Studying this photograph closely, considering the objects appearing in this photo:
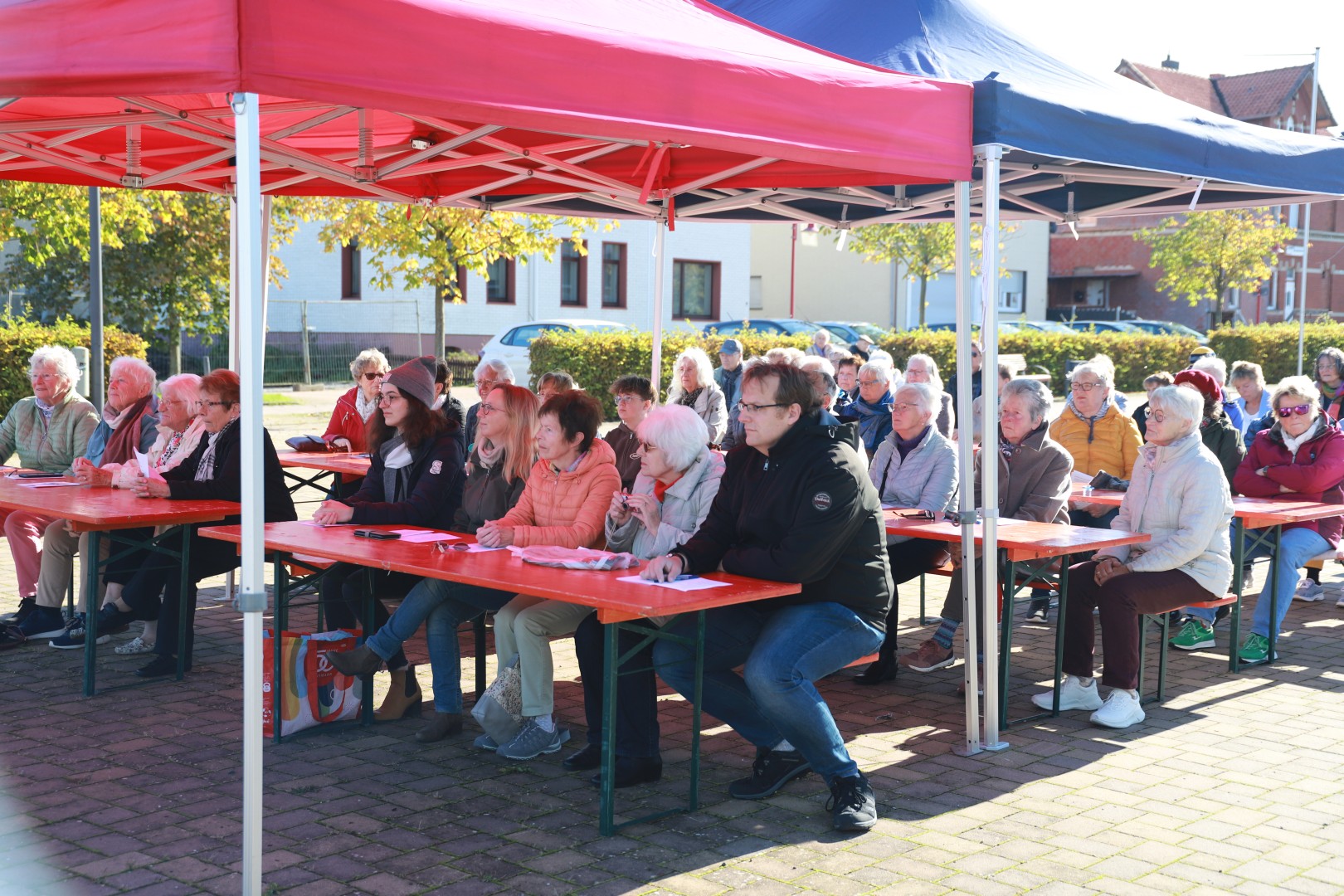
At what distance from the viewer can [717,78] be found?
4531 mm

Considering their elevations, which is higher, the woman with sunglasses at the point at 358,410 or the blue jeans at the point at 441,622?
the woman with sunglasses at the point at 358,410

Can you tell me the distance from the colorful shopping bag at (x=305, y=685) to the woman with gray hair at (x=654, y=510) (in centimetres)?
111

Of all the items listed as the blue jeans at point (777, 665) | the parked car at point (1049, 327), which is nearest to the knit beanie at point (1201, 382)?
the blue jeans at point (777, 665)

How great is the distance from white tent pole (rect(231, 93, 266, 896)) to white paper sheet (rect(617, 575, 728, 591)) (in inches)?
53.4

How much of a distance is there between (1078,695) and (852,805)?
77.7 inches

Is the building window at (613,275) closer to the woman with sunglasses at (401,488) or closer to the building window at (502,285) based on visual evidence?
the building window at (502,285)

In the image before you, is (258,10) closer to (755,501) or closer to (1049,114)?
(755,501)

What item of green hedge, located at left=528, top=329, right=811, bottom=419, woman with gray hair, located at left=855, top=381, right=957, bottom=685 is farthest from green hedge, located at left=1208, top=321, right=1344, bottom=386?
woman with gray hair, located at left=855, top=381, right=957, bottom=685

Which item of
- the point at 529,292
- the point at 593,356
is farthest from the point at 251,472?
the point at 529,292

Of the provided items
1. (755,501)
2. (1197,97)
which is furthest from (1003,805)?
(1197,97)

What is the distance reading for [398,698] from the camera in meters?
5.89

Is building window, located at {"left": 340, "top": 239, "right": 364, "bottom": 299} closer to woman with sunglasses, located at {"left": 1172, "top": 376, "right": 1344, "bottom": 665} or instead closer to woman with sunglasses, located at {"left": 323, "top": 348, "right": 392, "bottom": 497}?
woman with sunglasses, located at {"left": 323, "top": 348, "right": 392, "bottom": 497}

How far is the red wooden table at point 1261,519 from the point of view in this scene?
21.9ft

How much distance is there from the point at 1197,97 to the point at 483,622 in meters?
54.3
